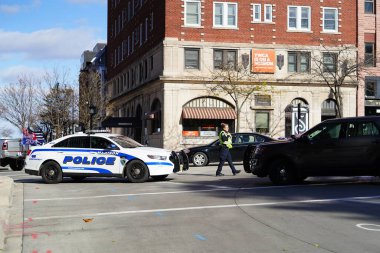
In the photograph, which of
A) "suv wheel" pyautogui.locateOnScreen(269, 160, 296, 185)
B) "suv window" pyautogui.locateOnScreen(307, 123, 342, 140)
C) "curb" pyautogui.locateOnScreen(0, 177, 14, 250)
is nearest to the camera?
"curb" pyautogui.locateOnScreen(0, 177, 14, 250)

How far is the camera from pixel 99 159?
16.2 m

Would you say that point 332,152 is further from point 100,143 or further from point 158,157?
point 100,143

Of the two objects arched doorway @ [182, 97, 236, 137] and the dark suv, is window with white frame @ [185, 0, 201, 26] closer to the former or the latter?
arched doorway @ [182, 97, 236, 137]

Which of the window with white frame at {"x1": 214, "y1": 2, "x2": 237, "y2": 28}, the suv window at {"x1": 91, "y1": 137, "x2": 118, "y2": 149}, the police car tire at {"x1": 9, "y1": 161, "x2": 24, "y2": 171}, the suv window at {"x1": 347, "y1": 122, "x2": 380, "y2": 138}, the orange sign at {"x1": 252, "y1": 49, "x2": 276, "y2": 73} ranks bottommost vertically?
the police car tire at {"x1": 9, "y1": 161, "x2": 24, "y2": 171}

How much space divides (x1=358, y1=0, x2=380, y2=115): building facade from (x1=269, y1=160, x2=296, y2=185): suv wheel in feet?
100

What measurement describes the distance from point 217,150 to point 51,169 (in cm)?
1025

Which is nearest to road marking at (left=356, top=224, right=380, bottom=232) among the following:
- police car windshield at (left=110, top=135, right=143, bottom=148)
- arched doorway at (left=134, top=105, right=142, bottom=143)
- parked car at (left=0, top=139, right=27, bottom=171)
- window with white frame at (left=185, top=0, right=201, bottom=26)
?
police car windshield at (left=110, top=135, right=143, bottom=148)

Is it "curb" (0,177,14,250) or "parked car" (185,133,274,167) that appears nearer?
"curb" (0,177,14,250)

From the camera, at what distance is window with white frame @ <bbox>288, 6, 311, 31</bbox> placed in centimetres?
4225

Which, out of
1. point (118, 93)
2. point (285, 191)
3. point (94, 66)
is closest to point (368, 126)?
point (285, 191)

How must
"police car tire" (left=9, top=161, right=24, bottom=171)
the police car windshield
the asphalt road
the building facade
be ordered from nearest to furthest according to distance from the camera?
the asphalt road < the police car windshield < "police car tire" (left=9, top=161, right=24, bottom=171) < the building facade

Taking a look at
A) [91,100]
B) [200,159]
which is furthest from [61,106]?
[200,159]

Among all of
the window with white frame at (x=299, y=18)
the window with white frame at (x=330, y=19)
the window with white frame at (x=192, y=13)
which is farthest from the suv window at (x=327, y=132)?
the window with white frame at (x=330, y=19)

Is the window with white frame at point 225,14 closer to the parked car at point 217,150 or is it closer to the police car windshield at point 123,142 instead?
the parked car at point 217,150
